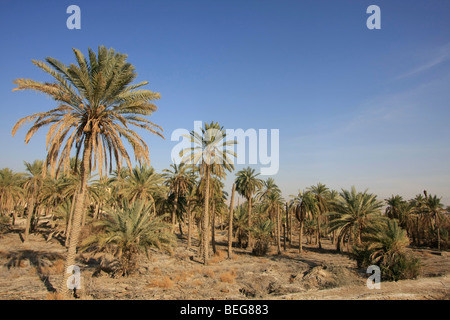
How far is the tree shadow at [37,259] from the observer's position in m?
16.9

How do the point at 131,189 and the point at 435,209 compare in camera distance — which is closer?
the point at 131,189

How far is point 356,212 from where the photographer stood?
25672 millimetres

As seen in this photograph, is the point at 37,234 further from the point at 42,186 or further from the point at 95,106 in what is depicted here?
the point at 95,106

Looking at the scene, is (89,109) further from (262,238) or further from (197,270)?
(262,238)

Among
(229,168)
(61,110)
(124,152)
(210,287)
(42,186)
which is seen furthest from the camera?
(42,186)

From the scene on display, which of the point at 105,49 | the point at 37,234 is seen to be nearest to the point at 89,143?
the point at 105,49

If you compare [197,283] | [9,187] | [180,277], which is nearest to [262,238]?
[180,277]

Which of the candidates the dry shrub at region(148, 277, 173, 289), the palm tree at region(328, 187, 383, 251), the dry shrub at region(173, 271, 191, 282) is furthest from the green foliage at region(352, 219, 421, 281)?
the dry shrub at region(148, 277, 173, 289)

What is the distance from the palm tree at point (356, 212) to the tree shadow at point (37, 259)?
25654mm

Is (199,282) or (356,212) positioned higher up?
(356,212)

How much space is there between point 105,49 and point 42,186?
26731 mm

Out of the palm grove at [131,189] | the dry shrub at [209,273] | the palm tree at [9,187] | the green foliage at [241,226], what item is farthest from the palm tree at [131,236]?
the green foliage at [241,226]

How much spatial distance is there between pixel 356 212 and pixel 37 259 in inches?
1189
